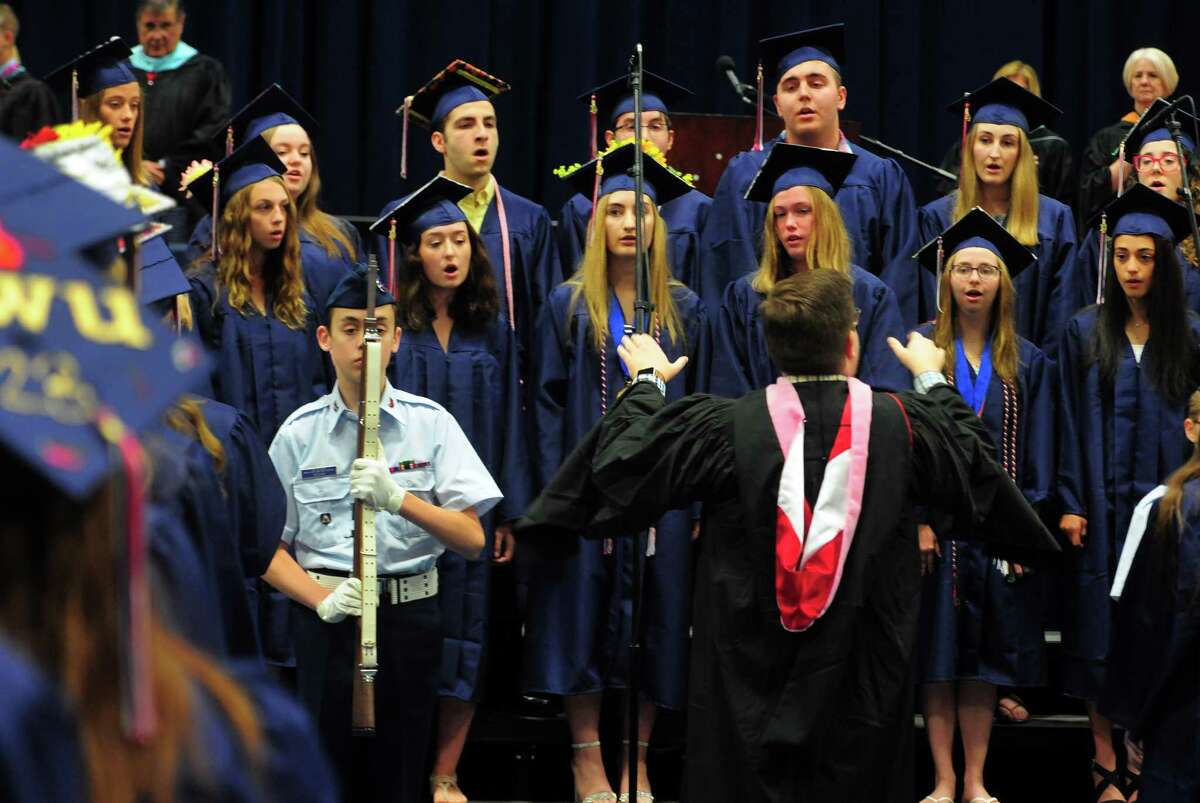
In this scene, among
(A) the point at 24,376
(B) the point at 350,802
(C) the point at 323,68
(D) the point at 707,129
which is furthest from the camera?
(C) the point at 323,68

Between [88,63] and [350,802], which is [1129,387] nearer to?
[350,802]

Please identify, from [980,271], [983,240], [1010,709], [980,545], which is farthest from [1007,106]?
[1010,709]

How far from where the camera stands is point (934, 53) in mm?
10109

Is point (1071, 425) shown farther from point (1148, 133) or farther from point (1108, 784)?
point (1148, 133)

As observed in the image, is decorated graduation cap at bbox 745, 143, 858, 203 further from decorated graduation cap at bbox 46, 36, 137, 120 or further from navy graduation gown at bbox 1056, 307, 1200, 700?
decorated graduation cap at bbox 46, 36, 137, 120

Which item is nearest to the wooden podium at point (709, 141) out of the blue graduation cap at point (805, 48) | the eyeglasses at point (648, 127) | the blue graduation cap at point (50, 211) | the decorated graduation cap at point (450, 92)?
the eyeglasses at point (648, 127)

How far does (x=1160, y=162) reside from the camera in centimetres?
707

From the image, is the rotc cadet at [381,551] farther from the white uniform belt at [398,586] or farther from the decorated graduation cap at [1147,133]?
the decorated graduation cap at [1147,133]

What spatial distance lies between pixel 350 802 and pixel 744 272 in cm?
264

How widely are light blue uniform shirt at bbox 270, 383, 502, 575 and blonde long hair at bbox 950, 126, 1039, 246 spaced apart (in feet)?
8.56

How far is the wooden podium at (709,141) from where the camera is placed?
25.8ft

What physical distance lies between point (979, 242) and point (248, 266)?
8.75ft

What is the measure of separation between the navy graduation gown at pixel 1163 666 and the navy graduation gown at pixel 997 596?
694 millimetres

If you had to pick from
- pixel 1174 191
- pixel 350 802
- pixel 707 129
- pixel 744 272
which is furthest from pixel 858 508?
pixel 707 129
